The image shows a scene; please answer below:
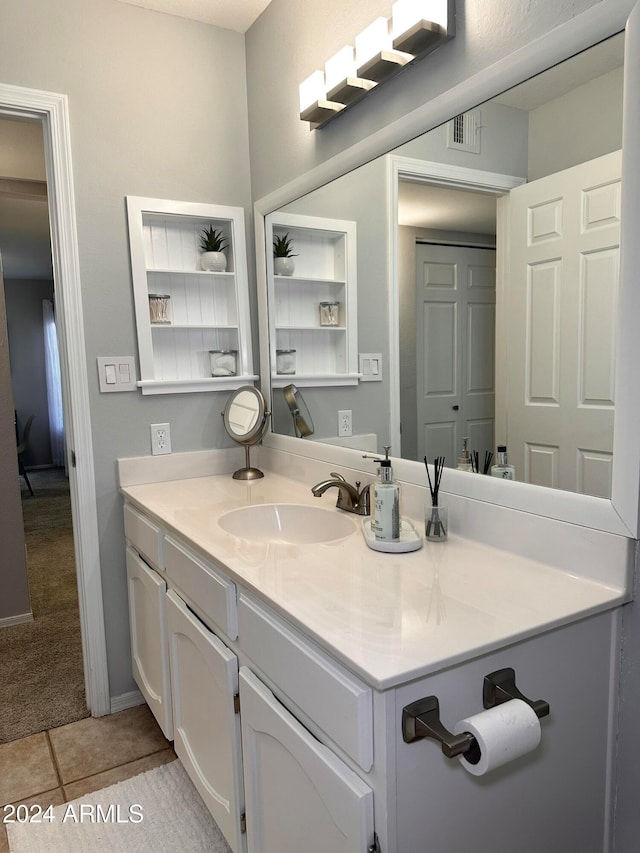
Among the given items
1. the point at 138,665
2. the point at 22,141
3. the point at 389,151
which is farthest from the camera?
the point at 22,141

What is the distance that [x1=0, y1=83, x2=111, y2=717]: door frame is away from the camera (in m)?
1.91

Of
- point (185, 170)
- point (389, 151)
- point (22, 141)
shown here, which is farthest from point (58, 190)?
point (22, 141)

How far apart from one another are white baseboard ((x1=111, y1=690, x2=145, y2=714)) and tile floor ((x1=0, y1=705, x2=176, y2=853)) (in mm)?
28

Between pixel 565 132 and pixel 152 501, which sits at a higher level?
pixel 565 132

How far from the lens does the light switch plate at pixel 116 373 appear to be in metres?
2.04

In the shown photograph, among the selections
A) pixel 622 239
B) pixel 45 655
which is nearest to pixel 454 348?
pixel 622 239

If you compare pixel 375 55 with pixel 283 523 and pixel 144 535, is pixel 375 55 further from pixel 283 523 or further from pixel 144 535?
pixel 144 535

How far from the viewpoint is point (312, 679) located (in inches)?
37.4

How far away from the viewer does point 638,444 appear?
3.23 ft

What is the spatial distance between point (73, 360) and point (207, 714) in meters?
1.22

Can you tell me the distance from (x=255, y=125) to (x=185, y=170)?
12.6 inches

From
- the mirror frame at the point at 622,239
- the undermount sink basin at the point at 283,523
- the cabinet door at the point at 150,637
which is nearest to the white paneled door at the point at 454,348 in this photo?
the mirror frame at the point at 622,239

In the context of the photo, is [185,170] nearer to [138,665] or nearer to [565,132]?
[565,132]

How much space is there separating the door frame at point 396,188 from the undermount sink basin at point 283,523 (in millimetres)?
302
